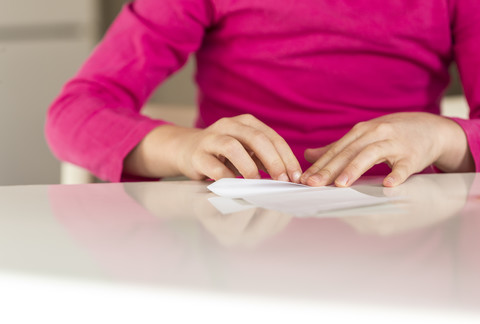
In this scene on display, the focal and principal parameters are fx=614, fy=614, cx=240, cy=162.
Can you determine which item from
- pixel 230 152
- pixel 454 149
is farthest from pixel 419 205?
pixel 454 149

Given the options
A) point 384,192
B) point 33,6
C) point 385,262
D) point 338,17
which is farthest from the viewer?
point 33,6

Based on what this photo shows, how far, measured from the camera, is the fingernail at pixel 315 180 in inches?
21.1

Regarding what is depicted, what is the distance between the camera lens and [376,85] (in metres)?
0.91

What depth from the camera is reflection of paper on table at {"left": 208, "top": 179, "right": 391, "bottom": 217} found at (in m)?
0.42

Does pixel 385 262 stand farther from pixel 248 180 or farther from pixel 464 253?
pixel 248 180

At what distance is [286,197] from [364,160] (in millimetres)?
132

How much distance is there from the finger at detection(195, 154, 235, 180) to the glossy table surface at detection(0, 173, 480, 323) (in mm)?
108

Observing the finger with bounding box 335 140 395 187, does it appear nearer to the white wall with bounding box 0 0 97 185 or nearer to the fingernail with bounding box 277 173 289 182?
the fingernail with bounding box 277 173 289 182

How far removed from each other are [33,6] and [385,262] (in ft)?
8.75

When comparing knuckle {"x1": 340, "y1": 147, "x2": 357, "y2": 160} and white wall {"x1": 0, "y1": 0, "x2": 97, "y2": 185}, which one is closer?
knuckle {"x1": 340, "y1": 147, "x2": 357, "y2": 160}

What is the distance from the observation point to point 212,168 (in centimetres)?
58

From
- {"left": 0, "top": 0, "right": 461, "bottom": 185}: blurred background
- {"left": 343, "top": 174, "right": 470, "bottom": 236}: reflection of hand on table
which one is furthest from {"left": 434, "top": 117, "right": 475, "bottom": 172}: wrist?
{"left": 0, "top": 0, "right": 461, "bottom": 185}: blurred background

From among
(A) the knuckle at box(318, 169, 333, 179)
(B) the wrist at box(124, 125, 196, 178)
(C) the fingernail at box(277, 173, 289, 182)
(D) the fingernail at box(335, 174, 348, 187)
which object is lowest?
(B) the wrist at box(124, 125, 196, 178)

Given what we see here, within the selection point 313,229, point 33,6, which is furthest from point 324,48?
point 33,6
